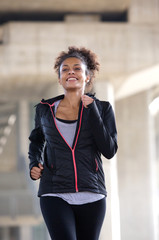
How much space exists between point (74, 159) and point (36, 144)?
453 millimetres

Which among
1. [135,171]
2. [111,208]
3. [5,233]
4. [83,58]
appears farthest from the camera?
[5,233]

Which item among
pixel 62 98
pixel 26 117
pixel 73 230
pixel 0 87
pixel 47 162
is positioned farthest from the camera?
pixel 26 117

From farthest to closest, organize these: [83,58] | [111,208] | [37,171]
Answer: [111,208], [83,58], [37,171]

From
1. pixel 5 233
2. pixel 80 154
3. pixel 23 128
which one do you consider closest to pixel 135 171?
pixel 23 128

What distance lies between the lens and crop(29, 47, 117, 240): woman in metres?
3.16

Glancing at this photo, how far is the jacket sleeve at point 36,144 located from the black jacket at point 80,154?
13 cm

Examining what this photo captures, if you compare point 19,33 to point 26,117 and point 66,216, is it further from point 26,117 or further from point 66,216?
point 26,117

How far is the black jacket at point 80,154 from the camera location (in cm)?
319

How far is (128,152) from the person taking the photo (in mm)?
22297

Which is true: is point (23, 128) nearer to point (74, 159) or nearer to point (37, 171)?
point (37, 171)

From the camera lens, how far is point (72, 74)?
3.38 m

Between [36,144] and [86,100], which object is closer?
[86,100]

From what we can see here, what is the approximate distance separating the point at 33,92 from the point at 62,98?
698 inches

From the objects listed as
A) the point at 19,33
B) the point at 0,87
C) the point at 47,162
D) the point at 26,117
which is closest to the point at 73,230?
the point at 47,162
